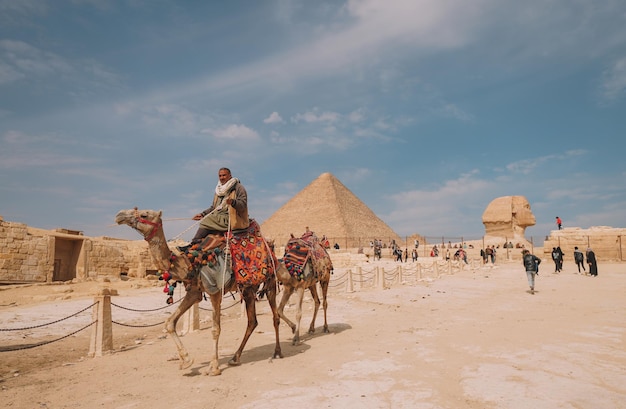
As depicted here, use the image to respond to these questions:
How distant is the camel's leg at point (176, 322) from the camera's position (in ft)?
15.1

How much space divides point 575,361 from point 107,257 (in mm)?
A: 23003

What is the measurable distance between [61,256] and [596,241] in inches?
1267

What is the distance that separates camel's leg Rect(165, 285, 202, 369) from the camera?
181 inches

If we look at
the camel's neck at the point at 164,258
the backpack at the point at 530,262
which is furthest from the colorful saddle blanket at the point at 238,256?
the backpack at the point at 530,262

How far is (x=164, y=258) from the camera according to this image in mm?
4406

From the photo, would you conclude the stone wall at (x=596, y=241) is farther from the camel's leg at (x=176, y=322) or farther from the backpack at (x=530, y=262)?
the camel's leg at (x=176, y=322)

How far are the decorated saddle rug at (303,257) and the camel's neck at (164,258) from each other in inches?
74.0

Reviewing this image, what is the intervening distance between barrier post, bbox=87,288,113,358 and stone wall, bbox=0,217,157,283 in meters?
11.4

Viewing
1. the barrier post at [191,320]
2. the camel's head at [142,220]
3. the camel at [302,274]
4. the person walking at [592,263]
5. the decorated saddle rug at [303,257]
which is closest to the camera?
the camel's head at [142,220]

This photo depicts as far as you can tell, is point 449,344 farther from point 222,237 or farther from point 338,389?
point 222,237

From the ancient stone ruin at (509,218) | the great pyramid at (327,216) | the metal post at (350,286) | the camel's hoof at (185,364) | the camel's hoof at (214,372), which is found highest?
the great pyramid at (327,216)

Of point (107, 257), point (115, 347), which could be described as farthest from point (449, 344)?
point (107, 257)

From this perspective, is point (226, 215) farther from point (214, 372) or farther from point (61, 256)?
point (61, 256)

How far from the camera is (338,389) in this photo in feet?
12.3
